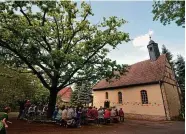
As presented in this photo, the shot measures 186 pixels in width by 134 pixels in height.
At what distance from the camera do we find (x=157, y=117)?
928 inches

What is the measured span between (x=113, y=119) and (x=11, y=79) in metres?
12.7

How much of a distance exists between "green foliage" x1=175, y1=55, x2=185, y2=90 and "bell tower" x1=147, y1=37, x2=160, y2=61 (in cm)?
778

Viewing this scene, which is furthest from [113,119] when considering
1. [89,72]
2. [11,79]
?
[11,79]

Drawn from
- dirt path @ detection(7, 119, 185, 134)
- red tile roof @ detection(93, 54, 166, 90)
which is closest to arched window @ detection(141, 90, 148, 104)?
red tile roof @ detection(93, 54, 166, 90)

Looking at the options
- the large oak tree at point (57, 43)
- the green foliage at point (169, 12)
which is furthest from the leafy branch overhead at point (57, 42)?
the green foliage at point (169, 12)

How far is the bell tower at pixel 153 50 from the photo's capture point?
93.5 feet

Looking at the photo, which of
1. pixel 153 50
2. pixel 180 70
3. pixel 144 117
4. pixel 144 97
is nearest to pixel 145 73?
pixel 144 97

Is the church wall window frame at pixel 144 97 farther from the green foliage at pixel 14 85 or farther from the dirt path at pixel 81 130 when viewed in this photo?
the green foliage at pixel 14 85

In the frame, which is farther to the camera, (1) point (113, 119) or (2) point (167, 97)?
(2) point (167, 97)

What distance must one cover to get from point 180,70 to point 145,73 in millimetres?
10539

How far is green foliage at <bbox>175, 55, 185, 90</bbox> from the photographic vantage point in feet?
110

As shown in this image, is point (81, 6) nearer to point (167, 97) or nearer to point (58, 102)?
point (167, 97)

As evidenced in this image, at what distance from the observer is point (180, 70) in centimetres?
3409

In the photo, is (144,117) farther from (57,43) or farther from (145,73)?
(57,43)
